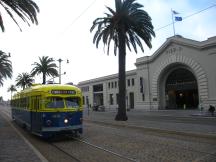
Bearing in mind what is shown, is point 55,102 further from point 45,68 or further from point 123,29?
point 45,68

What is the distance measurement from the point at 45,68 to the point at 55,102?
50690 millimetres

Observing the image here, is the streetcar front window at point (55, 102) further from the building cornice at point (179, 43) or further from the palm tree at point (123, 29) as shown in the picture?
the building cornice at point (179, 43)

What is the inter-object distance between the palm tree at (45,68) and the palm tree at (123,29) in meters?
32.2

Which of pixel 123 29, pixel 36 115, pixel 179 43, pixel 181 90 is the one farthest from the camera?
pixel 181 90

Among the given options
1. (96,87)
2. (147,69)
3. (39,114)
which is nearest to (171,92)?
(147,69)

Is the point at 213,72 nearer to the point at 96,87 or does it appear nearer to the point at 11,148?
the point at 11,148

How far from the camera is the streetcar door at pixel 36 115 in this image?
56.7 feet

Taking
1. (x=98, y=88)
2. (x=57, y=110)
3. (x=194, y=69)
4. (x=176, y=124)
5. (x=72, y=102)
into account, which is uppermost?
(x=194, y=69)

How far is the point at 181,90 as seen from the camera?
197ft

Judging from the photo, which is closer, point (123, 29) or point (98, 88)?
point (123, 29)

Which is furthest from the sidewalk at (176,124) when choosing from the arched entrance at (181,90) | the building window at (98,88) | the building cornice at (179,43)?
the building window at (98,88)

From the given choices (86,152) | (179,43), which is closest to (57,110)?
(86,152)

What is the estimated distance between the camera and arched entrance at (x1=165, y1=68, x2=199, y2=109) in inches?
2267

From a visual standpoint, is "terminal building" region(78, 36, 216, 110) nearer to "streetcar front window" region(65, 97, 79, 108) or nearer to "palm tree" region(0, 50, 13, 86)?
"palm tree" region(0, 50, 13, 86)
